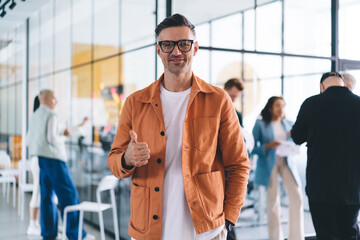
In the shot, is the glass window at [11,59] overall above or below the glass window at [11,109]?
above

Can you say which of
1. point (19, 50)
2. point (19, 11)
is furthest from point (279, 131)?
point (19, 50)

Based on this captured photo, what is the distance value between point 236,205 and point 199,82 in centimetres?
61

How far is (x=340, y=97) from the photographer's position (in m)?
3.19

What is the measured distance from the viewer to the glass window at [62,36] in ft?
22.9

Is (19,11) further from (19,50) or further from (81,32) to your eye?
(19,50)

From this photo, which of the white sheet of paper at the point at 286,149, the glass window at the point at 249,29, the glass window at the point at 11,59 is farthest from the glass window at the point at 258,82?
the glass window at the point at 11,59

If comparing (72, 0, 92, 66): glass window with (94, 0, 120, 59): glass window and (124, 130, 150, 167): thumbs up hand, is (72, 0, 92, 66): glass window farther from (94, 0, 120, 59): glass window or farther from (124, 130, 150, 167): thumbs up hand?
(124, 130, 150, 167): thumbs up hand

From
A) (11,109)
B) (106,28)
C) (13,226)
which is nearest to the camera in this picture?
(106,28)

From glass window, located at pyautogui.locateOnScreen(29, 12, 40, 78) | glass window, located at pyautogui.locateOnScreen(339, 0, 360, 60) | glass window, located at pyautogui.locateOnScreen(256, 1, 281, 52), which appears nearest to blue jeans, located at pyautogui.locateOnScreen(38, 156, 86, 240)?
glass window, located at pyautogui.locateOnScreen(256, 1, 281, 52)

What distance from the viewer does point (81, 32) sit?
646cm

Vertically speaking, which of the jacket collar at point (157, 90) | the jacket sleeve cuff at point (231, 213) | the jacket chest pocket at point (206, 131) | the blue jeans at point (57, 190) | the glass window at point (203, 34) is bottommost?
the blue jeans at point (57, 190)

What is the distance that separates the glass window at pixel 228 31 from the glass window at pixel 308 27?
705 mm

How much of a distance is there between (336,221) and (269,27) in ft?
9.48

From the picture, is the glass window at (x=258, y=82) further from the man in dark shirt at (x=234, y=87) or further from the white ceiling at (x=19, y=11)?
the white ceiling at (x=19, y=11)
